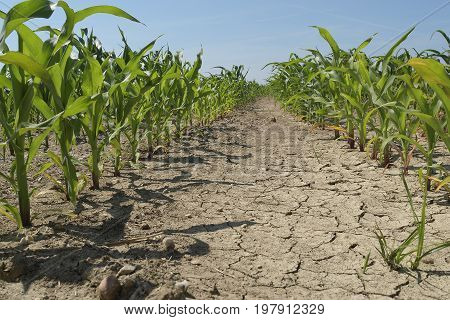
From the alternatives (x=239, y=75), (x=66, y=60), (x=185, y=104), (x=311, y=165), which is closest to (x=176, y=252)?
(x=66, y=60)

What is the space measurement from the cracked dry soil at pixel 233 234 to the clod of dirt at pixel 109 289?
3 cm

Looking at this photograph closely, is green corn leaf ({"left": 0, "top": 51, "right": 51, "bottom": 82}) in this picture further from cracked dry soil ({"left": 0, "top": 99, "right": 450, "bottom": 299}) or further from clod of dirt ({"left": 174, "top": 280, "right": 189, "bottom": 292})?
clod of dirt ({"left": 174, "top": 280, "right": 189, "bottom": 292})

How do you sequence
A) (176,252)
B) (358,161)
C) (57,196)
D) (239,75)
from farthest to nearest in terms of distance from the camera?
(239,75), (358,161), (57,196), (176,252)

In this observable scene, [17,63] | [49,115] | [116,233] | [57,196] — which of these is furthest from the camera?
[57,196]

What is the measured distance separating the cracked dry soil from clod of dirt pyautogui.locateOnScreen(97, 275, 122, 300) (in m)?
0.03

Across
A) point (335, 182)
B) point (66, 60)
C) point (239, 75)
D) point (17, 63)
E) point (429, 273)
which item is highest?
point (239, 75)

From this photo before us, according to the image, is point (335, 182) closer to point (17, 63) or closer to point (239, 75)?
point (17, 63)

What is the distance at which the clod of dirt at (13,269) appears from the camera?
1.10 metres

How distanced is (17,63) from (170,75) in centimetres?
119

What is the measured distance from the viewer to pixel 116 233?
143 centimetres

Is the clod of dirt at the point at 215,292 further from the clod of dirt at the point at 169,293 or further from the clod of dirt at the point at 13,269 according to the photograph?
the clod of dirt at the point at 13,269

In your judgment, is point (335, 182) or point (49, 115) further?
point (335, 182)

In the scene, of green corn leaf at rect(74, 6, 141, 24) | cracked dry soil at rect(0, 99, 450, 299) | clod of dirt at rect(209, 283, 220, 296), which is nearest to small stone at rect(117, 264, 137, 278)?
cracked dry soil at rect(0, 99, 450, 299)

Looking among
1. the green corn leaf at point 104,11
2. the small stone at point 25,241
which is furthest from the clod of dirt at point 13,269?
the green corn leaf at point 104,11
